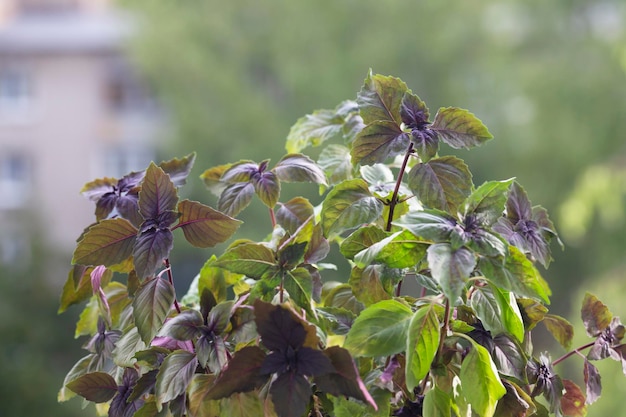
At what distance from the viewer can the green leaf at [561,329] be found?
539 mm

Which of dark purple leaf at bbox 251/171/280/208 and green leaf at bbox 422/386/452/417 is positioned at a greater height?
dark purple leaf at bbox 251/171/280/208

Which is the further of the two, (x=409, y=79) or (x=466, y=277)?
(x=409, y=79)

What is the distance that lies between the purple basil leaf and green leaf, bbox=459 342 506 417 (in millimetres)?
100

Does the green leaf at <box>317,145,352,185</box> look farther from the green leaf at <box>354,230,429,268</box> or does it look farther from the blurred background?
the blurred background

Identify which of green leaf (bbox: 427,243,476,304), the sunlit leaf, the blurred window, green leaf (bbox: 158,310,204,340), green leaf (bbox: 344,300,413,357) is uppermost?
green leaf (bbox: 427,243,476,304)

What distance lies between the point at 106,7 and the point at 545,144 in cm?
678

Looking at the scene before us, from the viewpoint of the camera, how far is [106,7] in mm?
10539

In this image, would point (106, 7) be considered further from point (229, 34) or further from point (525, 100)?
point (525, 100)

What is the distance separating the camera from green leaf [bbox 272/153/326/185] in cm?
52

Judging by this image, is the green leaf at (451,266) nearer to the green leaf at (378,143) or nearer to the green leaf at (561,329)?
the green leaf at (378,143)

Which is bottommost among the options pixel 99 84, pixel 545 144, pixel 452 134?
pixel 99 84

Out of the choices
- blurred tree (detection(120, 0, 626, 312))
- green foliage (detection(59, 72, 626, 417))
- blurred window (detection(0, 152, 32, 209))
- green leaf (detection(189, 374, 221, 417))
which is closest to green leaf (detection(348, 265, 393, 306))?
green foliage (detection(59, 72, 626, 417))

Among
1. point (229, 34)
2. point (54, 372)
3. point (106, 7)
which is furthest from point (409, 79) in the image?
point (106, 7)

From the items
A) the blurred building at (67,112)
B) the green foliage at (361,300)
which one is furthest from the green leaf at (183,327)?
the blurred building at (67,112)
